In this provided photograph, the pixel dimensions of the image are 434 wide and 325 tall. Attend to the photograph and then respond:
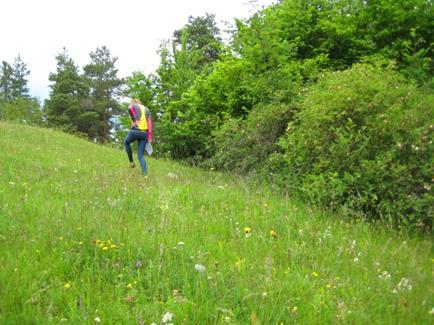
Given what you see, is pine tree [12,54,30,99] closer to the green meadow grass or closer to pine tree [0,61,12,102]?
pine tree [0,61,12,102]

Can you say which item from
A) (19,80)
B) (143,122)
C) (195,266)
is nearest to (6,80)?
(19,80)

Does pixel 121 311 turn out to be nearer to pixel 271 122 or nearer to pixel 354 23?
pixel 271 122

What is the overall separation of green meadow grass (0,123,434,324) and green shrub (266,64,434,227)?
2.94 feet

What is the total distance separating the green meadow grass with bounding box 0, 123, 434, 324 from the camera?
2.91 m

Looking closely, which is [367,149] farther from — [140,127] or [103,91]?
[103,91]

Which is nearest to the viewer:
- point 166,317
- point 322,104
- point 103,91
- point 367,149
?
point 166,317

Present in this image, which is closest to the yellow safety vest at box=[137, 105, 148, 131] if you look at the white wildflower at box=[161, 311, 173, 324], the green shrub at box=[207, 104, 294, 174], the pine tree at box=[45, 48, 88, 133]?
Answer: the green shrub at box=[207, 104, 294, 174]

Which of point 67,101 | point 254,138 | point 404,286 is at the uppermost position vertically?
point 67,101

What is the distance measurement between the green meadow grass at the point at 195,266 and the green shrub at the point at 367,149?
35.3 inches

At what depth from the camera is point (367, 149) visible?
7.01m

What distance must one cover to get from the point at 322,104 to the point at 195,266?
5514 mm

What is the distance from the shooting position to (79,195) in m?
6.13

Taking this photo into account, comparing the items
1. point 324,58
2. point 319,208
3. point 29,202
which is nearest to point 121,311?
point 29,202

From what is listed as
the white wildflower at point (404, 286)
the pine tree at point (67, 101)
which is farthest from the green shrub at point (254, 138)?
the pine tree at point (67, 101)
